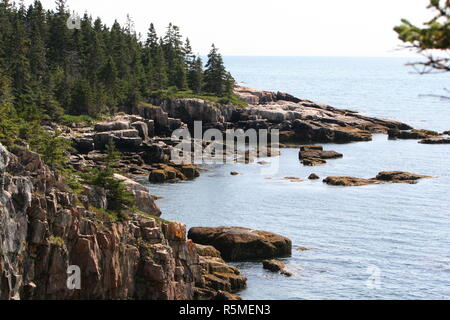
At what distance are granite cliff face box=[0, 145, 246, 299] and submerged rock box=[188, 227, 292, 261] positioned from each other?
14.5 metres

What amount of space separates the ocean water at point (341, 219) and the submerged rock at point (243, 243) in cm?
155

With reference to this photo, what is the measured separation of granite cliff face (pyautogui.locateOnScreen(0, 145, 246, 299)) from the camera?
94.0 feet

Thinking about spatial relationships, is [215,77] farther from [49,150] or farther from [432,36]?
[432,36]

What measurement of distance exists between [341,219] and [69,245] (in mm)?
40305

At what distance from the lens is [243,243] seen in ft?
179

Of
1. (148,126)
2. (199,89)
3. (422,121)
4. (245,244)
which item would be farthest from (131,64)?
(245,244)

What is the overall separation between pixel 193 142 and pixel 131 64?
1708 inches

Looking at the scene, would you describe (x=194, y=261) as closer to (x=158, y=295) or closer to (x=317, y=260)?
(x=158, y=295)

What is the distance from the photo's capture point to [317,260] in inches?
2136

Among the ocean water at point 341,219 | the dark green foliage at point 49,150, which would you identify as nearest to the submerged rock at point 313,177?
the ocean water at point 341,219

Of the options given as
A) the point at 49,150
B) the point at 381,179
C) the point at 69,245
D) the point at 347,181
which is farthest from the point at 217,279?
the point at 381,179

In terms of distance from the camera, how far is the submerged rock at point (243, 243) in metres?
54.3

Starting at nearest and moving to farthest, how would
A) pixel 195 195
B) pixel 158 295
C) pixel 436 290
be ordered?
pixel 158 295 → pixel 436 290 → pixel 195 195

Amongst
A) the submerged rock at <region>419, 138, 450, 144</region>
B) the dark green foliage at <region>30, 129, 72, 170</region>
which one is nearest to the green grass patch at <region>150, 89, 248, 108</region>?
the submerged rock at <region>419, 138, 450, 144</region>
